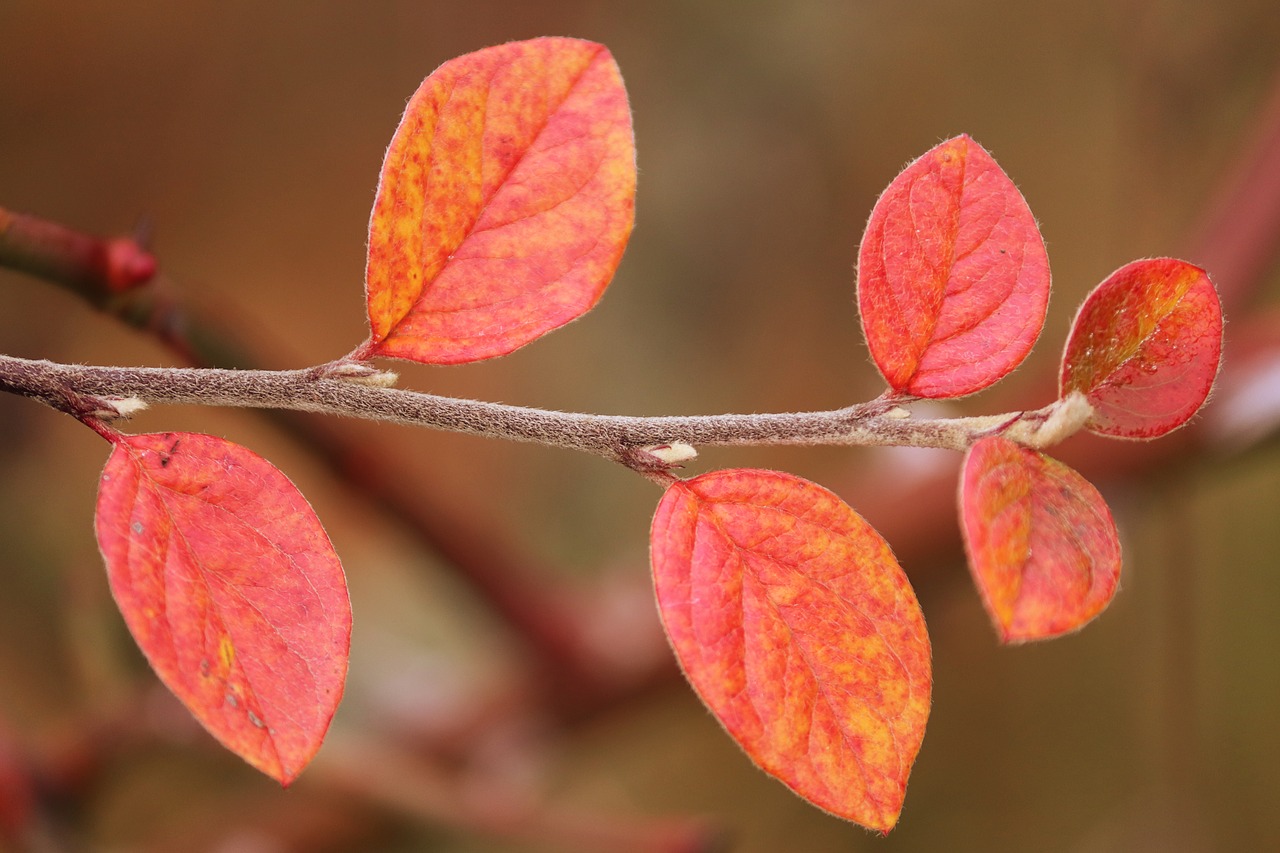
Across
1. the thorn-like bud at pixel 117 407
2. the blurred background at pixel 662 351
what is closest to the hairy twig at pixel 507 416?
the thorn-like bud at pixel 117 407

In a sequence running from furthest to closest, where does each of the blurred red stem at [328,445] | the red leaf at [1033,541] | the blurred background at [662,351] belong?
the blurred background at [662,351] < the blurred red stem at [328,445] < the red leaf at [1033,541]

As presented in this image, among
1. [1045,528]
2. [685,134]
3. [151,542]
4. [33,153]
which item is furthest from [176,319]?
[685,134]

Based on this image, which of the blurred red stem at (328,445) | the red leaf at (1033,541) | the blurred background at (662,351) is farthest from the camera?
the blurred background at (662,351)

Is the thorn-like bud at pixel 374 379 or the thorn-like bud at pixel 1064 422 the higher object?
the thorn-like bud at pixel 374 379

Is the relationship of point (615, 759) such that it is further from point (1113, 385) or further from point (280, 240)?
point (1113, 385)

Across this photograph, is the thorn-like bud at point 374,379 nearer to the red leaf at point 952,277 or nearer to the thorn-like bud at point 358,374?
the thorn-like bud at point 358,374

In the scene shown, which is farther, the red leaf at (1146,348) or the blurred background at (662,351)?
the blurred background at (662,351)

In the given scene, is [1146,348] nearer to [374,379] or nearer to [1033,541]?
[1033,541]

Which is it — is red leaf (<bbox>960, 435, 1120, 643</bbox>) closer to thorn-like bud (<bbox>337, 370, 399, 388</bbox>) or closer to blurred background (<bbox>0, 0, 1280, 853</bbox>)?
thorn-like bud (<bbox>337, 370, 399, 388</bbox>)
